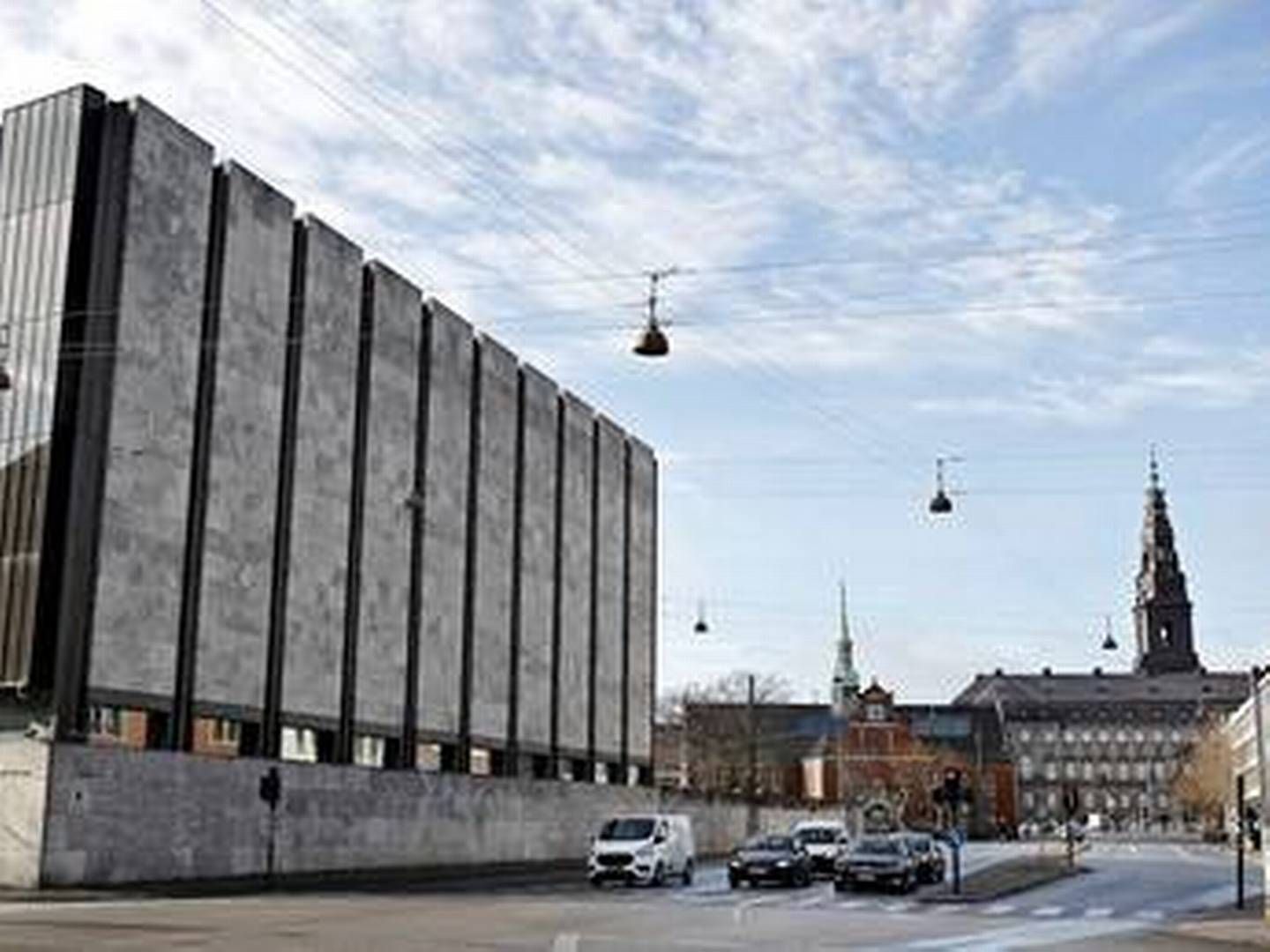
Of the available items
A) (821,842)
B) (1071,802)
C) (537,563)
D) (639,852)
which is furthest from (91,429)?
(1071,802)

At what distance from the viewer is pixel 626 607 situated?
242ft

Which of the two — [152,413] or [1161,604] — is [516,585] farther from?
[1161,604]

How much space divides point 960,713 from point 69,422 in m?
132

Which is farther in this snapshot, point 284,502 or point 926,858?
point 926,858

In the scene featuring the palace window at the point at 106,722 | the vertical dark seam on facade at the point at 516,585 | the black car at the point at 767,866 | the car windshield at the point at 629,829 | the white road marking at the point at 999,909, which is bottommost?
the white road marking at the point at 999,909

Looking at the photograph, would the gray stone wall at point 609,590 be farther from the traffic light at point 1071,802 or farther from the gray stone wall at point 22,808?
the gray stone wall at point 22,808

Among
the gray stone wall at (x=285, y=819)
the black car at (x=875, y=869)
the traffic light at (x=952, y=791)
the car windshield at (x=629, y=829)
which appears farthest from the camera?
the traffic light at (x=952, y=791)

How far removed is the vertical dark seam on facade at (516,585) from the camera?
61656mm

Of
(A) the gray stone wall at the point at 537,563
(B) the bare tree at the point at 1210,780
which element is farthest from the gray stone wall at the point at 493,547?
(B) the bare tree at the point at 1210,780

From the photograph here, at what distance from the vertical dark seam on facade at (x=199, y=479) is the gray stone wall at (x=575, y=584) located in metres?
23.6

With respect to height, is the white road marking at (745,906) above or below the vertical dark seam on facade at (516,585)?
below

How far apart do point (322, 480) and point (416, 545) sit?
6.14 metres

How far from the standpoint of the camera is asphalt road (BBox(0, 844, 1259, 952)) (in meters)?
23.0

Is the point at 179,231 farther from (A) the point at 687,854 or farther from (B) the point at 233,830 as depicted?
(A) the point at 687,854
